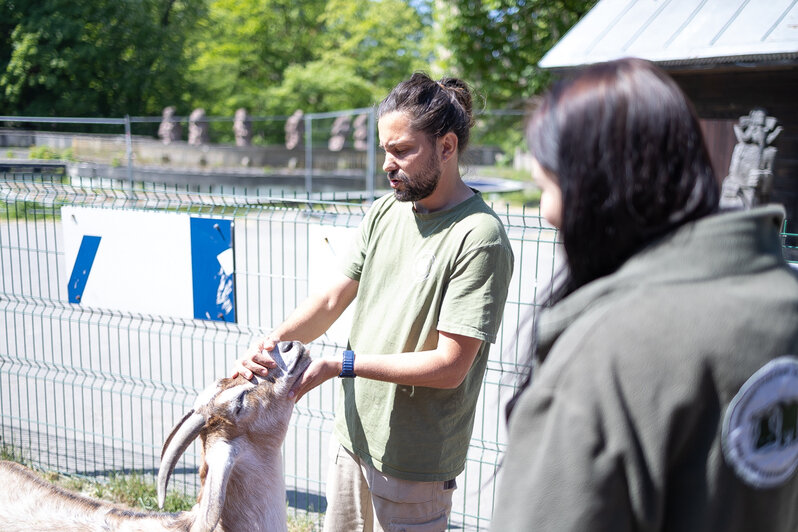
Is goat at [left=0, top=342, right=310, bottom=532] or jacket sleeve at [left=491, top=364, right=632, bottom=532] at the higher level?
jacket sleeve at [left=491, top=364, right=632, bottom=532]

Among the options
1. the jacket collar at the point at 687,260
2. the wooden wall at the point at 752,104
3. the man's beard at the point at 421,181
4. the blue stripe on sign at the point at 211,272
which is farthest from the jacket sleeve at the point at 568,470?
the wooden wall at the point at 752,104

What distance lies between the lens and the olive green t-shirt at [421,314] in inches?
100

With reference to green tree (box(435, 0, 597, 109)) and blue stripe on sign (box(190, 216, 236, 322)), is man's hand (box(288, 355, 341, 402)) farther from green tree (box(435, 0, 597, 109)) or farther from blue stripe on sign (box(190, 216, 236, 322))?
green tree (box(435, 0, 597, 109))

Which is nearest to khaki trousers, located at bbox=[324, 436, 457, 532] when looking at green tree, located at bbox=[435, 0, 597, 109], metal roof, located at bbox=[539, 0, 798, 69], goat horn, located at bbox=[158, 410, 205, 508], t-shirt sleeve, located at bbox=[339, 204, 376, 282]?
goat horn, located at bbox=[158, 410, 205, 508]

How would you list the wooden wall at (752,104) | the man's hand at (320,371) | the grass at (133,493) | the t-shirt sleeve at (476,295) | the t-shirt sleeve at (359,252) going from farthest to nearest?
1. the wooden wall at (752,104)
2. the grass at (133,493)
3. the t-shirt sleeve at (359,252)
4. the man's hand at (320,371)
5. the t-shirt sleeve at (476,295)

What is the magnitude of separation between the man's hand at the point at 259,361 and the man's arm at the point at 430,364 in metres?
0.46

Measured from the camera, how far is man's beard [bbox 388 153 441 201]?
2.67m

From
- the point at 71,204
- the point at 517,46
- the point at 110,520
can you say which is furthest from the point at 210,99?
the point at 110,520

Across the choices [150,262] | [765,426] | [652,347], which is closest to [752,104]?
[150,262]

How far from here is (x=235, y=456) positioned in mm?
2859

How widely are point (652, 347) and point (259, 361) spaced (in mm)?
1994

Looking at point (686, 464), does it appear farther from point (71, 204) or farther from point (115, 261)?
point (71, 204)

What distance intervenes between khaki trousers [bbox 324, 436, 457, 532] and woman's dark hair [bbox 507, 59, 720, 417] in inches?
69.0

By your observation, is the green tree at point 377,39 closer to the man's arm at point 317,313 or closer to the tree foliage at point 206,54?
the tree foliage at point 206,54
